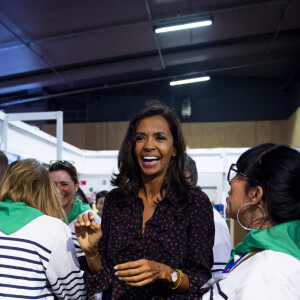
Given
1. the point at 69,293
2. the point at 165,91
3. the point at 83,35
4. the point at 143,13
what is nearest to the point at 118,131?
the point at 165,91

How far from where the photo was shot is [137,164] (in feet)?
5.54

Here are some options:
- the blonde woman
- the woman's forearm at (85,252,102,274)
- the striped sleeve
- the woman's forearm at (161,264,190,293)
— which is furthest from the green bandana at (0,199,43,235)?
the woman's forearm at (161,264,190,293)

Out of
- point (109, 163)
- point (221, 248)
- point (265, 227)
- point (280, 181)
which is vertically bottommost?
point (221, 248)

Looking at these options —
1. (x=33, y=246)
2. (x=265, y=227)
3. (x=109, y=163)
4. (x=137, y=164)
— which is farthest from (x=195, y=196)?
(x=109, y=163)

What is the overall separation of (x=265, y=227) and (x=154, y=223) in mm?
491

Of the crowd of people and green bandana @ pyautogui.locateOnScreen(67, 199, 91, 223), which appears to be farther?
green bandana @ pyautogui.locateOnScreen(67, 199, 91, 223)

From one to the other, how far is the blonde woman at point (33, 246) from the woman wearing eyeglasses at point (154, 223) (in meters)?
0.11

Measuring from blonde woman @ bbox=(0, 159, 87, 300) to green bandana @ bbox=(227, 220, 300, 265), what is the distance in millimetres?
727

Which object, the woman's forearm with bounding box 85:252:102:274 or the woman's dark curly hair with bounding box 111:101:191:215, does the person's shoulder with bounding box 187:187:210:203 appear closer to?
the woman's dark curly hair with bounding box 111:101:191:215

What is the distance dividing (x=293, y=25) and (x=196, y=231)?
27.3 feet

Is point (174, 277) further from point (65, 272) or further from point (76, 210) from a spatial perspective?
point (76, 210)

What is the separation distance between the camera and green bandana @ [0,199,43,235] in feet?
4.42

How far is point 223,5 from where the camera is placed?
762 cm

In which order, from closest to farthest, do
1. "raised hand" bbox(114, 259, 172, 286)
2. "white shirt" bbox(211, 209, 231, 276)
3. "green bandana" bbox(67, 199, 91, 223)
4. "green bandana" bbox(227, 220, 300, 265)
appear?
1. "green bandana" bbox(227, 220, 300, 265)
2. "raised hand" bbox(114, 259, 172, 286)
3. "white shirt" bbox(211, 209, 231, 276)
4. "green bandana" bbox(67, 199, 91, 223)
